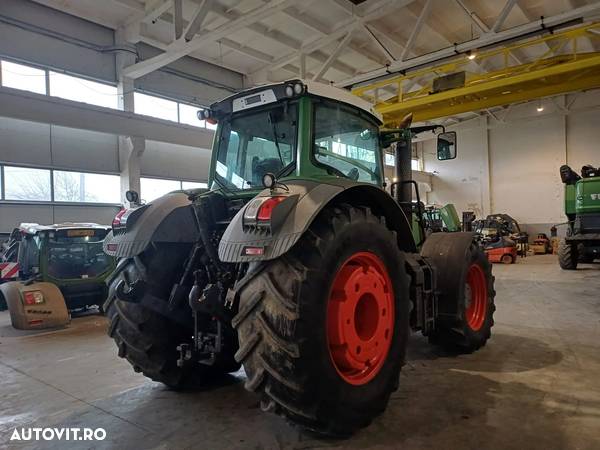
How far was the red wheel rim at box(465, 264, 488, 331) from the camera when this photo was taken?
4.28 meters

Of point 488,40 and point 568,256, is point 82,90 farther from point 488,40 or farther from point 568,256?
point 568,256

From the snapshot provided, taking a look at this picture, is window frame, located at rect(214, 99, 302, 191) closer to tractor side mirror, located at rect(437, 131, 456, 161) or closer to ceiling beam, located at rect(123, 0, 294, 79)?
tractor side mirror, located at rect(437, 131, 456, 161)

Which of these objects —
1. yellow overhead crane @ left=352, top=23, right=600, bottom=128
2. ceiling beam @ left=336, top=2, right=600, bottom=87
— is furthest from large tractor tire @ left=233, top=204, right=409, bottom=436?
ceiling beam @ left=336, top=2, right=600, bottom=87

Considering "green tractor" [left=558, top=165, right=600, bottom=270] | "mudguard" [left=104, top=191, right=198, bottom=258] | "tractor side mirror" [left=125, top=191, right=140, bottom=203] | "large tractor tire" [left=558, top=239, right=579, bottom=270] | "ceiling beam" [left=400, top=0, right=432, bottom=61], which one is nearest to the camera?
"mudguard" [left=104, top=191, right=198, bottom=258]

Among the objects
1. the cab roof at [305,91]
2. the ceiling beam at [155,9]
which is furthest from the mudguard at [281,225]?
the ceiling beam at [155,9]

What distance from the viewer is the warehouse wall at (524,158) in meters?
19.4

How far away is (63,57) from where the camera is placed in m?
9.98

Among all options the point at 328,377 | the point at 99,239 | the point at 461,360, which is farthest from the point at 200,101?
the point at 328,377

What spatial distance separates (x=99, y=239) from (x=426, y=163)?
20145 mm

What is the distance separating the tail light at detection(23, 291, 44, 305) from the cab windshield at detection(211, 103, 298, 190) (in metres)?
4.52

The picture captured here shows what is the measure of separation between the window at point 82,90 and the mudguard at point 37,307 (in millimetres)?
5252

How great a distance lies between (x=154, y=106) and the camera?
11.9 metres

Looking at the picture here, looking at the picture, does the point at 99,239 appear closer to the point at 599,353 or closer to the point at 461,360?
the point at 461,360

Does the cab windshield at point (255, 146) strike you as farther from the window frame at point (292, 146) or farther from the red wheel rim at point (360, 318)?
the red wheel rim at point (360, 318)
